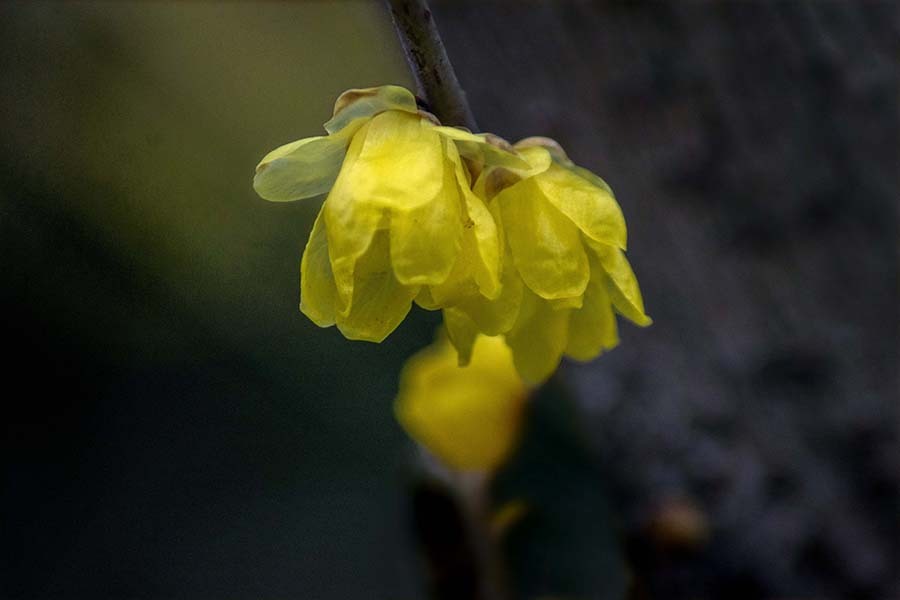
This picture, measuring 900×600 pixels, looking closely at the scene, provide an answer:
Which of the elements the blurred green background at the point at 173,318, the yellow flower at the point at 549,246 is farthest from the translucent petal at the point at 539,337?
the blurred green background at the point at 173,318

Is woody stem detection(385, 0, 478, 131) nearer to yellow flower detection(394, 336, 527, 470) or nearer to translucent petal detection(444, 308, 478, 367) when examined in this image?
translucent petal detection(444, 308, 478, 367)

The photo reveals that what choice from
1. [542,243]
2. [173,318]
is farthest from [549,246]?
[173,318]

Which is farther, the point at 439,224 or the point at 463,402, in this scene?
the point at 463,402

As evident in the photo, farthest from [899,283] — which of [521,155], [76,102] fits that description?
[76,102]

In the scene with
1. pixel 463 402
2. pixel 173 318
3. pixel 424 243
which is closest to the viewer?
pixel 424 243

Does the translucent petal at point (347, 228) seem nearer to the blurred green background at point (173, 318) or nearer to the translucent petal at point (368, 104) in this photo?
the translucent petal at point (368, 104)

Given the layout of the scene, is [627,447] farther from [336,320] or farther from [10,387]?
[10,387]

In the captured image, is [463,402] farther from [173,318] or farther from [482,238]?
[173,318]
